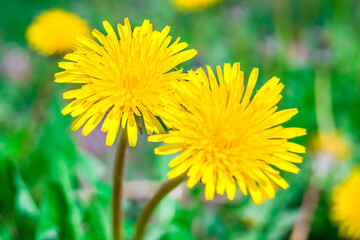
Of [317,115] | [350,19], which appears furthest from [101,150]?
[350,19]

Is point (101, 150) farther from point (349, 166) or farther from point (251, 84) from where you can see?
point (251, 84)

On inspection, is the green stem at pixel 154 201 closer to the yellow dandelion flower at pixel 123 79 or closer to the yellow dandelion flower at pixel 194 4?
the yellow dandelion flower at pixel 123 79

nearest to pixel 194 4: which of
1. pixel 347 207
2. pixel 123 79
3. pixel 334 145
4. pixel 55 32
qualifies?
pixel 55 32

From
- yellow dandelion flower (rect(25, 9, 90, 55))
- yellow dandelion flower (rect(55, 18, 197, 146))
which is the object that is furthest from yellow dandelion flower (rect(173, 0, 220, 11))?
yellow dandelion flower (rect(55, 18, 197, 146))

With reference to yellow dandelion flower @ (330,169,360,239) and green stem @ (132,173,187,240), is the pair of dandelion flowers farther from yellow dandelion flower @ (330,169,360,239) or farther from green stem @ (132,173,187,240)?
yellow dandelion flower @ (330,169,360,239)

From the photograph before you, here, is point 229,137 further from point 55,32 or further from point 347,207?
point 55,32
